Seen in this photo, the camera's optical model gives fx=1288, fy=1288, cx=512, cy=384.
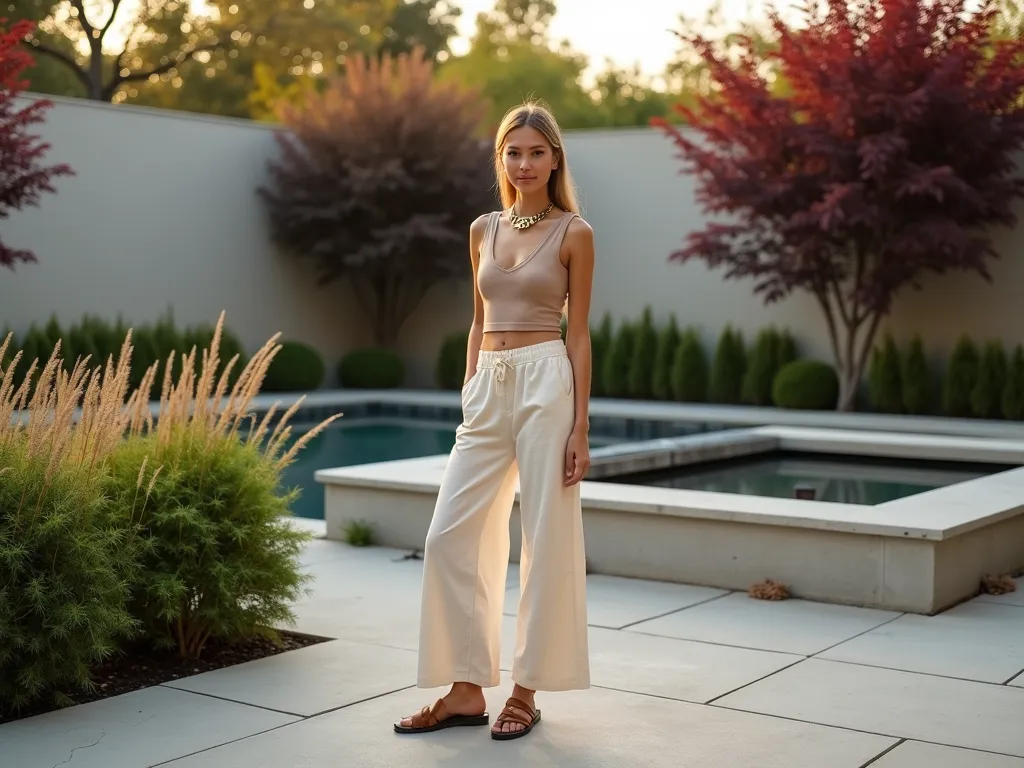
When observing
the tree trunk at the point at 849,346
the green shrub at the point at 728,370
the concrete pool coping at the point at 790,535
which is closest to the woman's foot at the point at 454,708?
the concrete pool coping at the point at 790,535

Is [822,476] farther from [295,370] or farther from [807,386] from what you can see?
[295,370]

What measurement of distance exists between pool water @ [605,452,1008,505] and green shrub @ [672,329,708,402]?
5.57m

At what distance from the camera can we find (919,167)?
11133mm

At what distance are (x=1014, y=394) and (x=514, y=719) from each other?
993 centimetres

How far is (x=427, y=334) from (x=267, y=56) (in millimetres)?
10110

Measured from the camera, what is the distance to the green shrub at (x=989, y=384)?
1212 cm

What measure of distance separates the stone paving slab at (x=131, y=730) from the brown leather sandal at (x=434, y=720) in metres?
0.33

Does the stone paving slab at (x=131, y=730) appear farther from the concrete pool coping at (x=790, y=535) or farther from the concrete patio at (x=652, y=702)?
the concrete pool coping at (x=790, y=535)

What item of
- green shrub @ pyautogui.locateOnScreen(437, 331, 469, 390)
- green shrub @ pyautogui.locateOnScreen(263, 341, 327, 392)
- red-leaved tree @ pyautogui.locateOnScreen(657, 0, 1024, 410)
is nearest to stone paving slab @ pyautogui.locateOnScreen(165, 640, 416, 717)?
red-leaved tree @ pyautogui.locateOnScreen(657, 0, 1024, 410)

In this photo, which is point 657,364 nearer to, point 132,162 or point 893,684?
point 132,162

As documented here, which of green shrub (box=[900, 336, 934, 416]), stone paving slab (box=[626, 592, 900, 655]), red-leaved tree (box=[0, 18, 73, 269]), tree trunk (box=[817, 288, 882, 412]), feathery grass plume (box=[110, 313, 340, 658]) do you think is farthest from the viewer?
green shrub (box=[900, 336, 934, 416])

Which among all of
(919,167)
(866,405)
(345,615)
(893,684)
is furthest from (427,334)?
(893,684)

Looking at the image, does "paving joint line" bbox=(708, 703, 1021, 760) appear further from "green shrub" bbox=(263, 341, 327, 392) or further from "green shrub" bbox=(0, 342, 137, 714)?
"green shrub" bbox=(263, 341, 327, 392)

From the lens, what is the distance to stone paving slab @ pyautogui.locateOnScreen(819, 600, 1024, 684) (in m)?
3.88
